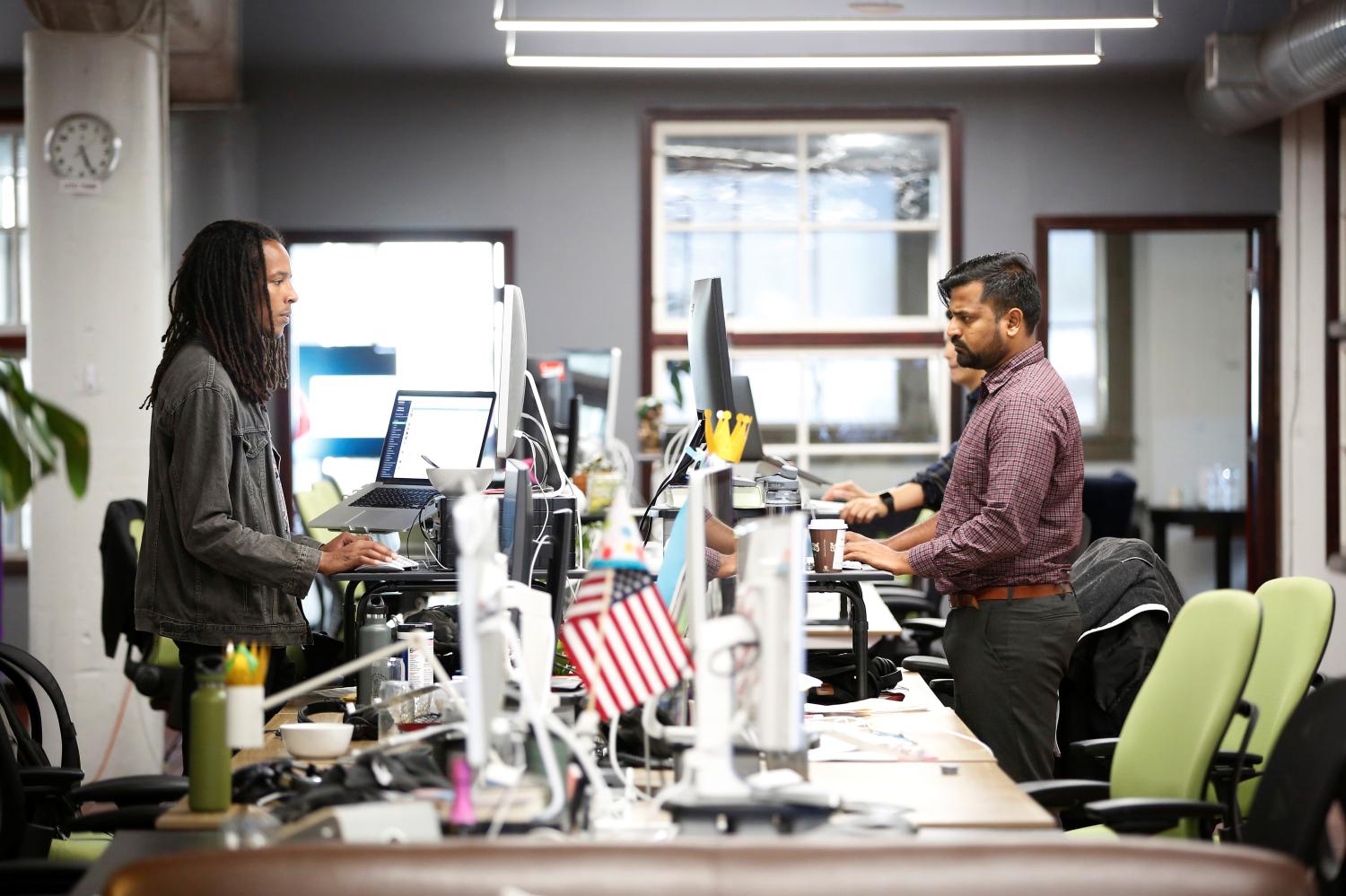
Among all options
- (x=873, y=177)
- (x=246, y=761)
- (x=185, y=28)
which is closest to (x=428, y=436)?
(x=246, y=761)

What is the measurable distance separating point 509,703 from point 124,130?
3907 mm

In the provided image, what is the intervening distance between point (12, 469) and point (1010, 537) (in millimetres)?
1997

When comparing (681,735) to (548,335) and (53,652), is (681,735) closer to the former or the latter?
(53,652)

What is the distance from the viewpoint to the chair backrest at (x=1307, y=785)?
1.79 metres

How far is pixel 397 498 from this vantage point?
3.63 m

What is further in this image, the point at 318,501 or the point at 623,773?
the point at 318,501

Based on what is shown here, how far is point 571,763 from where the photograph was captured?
209 cm

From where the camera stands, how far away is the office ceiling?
6305mm

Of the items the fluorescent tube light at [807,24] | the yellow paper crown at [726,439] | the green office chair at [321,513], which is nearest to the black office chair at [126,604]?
the green office chair at [321,513]

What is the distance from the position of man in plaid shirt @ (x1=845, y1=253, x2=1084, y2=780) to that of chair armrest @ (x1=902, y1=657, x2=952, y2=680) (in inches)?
27.1

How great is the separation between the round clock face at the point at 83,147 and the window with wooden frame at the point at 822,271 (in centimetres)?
293

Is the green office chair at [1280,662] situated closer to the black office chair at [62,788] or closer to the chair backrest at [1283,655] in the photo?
the chair backrest at [1283,655]

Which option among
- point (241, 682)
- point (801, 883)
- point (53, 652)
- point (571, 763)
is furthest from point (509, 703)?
point (53, 652)

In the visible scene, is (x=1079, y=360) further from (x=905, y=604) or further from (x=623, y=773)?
(x=623, y=773)
